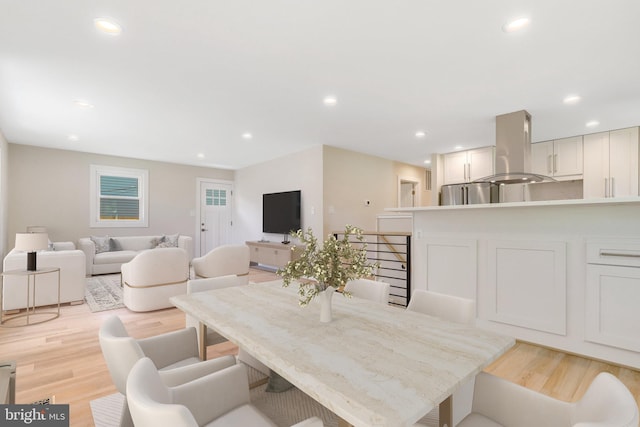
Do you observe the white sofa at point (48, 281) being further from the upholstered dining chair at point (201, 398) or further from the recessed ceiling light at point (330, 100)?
the upholstered dining chair at point (201, 398)

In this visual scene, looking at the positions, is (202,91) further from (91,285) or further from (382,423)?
(91,285)

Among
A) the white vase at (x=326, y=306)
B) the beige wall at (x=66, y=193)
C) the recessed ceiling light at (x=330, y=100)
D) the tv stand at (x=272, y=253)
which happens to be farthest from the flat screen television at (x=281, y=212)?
the white vase at (x=326, y=306)

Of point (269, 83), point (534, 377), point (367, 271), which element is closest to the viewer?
point (367, 271)

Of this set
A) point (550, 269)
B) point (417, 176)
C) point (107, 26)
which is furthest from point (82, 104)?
point (417, 176)

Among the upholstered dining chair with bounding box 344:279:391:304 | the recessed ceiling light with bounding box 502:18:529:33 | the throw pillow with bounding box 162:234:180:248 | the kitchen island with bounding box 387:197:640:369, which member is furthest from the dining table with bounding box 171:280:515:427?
the throw pillow with bounding box 162:234:180:248

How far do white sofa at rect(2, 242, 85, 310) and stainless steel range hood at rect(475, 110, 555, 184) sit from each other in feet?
18.0

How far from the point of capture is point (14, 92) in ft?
10.9

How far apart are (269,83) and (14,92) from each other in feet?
9.33

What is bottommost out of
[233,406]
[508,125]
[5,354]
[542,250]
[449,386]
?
[5,354]

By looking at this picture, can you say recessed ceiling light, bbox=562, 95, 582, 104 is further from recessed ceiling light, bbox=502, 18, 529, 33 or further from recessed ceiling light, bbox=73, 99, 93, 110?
recessed ceiling light, bbox=73, 99, 93, 110

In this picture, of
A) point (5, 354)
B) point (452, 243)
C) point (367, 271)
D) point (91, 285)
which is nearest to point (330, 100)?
point (452, 243)

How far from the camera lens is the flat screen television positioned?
6.02m

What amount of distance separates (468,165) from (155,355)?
593cm

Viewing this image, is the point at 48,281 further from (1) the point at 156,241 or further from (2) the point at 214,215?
(2) the point at 214,215
